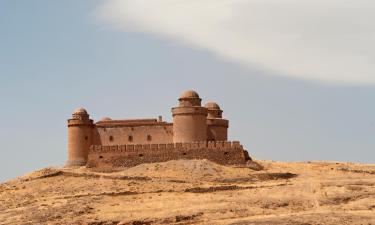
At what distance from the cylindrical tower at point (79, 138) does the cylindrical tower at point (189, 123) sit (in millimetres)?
7736

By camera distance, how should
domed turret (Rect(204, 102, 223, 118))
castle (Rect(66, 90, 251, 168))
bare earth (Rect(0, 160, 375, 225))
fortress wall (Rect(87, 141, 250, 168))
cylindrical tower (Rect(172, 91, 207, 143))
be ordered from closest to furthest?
bare earth (Rect(0, 160, 375, 225)) < fortress wall (Rect(87, 141, 250, 168)) < castle (Rect(66, 90, 251, 168)) < cylindrical tower (Rect(172, 91, 207, 143)) < domed turret (Rect(204, 102, 223, 118))

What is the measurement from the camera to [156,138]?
46.5 metres

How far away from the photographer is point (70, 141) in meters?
47.1

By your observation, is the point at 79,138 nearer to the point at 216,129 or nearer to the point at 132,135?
the point at 132,135

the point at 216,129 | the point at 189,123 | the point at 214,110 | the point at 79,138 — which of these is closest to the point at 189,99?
the point at 189,123

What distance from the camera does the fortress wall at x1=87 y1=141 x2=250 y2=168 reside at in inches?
1610

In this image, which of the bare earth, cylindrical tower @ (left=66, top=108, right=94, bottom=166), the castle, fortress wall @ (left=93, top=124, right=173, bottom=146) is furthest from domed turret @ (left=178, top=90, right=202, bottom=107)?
cylindrical tower @ (left=66, top=108, right=94, bottom=166)

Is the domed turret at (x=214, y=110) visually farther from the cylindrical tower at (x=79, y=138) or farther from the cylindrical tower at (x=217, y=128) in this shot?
the cylindrical tower at (x=79, y=138)

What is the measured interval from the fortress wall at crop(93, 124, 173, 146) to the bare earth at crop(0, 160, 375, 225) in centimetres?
630

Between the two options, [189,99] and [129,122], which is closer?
[189,99]

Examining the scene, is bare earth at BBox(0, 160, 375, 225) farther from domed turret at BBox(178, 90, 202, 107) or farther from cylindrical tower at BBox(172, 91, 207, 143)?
domed turret at BBox(178, 90, 202, 107)

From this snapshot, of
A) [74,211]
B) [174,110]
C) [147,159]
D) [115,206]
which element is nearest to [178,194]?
[115,206]

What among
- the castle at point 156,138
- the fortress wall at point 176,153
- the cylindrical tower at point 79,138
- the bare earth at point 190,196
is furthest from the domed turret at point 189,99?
the cylindrical tower at point 79,138

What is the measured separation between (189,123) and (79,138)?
370 inches
